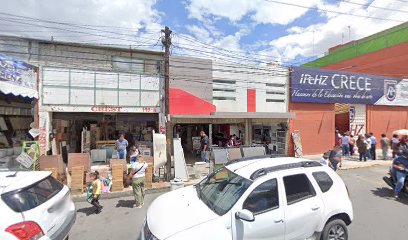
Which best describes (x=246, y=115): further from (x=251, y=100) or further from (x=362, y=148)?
(x=362, y=148)

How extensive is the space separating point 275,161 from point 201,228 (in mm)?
2085

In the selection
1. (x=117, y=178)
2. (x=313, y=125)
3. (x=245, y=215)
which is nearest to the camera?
(x=245, y=215)

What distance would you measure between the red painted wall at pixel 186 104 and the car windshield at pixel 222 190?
7.87 meters

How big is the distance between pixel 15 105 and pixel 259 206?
14.5 m

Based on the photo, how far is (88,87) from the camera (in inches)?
484

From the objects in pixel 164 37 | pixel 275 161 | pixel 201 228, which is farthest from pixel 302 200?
pixel 164 37

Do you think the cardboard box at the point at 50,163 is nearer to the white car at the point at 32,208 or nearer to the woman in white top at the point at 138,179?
the woman in white top at the point at 138,179

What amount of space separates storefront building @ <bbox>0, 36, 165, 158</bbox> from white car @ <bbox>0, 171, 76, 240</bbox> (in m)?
8.53

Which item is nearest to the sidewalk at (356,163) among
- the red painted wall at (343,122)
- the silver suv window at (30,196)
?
the red painted wall at (343,122)

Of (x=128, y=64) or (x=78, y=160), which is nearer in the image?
(x=78, y=160)

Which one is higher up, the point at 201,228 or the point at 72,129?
the point at 72,129

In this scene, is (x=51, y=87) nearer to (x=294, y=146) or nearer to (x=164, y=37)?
(x=164, y=37)

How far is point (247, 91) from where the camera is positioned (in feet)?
49.1

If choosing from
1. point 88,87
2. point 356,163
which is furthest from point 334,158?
point 88,87
